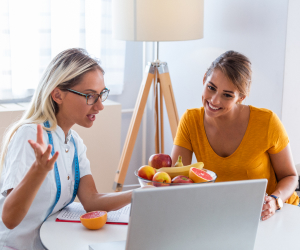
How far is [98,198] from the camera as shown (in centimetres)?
136

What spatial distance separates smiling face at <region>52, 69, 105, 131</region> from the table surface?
35 cm

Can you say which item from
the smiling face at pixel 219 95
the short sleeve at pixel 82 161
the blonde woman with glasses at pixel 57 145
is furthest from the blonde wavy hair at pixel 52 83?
the smiling face at pixel 219 95

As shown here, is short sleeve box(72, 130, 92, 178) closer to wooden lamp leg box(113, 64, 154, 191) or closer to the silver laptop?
the silver laptop

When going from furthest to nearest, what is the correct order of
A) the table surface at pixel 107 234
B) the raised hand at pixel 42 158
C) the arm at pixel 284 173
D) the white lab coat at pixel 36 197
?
the arm at pixel 284 173 → the white lab coat at pixel 36 197 → the table surface at pixel 107 234 → the raised hand at pixel 42 158

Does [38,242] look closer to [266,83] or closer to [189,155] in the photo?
[189,155]

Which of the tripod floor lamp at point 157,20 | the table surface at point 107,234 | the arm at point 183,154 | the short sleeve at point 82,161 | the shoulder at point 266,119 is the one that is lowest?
the table surface at point 107,234

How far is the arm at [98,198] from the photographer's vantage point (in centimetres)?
131

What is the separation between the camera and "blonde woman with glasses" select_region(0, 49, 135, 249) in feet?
4.07

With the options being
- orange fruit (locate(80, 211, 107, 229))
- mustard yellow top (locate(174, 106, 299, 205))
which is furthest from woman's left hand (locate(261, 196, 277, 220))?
orange fruit (locate(80, 211, 107, 229))

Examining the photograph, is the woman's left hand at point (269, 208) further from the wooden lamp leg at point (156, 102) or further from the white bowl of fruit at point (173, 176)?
the wooden lamp leg at point (156, 102)

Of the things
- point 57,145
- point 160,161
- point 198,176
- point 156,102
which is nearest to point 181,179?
point 198,176

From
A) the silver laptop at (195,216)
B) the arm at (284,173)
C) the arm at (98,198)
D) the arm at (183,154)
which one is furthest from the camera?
the arm at (183,154)

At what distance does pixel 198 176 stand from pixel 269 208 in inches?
13.6

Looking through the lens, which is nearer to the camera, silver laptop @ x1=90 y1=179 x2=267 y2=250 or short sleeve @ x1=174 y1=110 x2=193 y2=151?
silver laptop @ x1=90 y1=179 x2=267 y2=250
